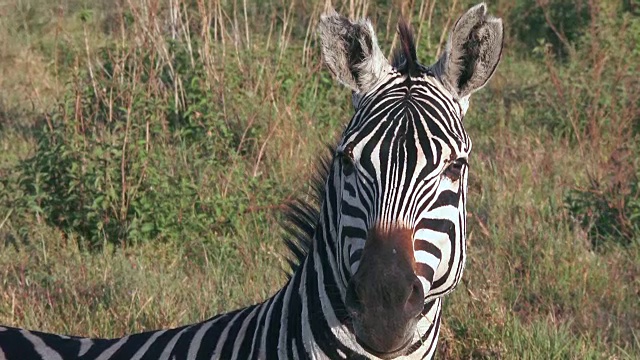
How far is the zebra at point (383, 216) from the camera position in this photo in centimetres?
216

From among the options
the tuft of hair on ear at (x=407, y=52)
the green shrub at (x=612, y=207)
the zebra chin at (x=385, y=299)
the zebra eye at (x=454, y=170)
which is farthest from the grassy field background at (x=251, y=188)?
the zebra chin at (x=385, y=299)

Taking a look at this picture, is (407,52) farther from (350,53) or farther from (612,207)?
(612,207)

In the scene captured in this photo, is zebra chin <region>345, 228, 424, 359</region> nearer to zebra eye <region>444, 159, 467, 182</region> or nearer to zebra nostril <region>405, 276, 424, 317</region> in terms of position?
zebra nostril <region>405, 276, 424, 317</region>

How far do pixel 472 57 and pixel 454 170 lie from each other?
1.16 feet

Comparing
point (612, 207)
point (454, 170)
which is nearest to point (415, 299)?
point (454, 170)

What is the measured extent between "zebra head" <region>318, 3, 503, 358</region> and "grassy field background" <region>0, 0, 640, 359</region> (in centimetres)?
144

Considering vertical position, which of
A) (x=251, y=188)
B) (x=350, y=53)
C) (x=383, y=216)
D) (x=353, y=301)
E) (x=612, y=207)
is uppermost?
(x=350, y=53)

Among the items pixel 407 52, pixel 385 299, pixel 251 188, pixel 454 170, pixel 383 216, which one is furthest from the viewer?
pixel 251 188

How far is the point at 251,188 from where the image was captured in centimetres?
573

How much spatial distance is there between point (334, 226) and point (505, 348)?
1.61 meters

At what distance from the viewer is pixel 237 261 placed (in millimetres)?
5066

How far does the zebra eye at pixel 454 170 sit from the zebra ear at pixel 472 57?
0.25 metres

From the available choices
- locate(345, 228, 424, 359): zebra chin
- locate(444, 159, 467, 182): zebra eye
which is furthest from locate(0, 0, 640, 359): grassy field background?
locate(345, 228, 424, 359): zebra chin

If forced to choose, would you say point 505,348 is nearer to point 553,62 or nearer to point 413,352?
point 413,352
